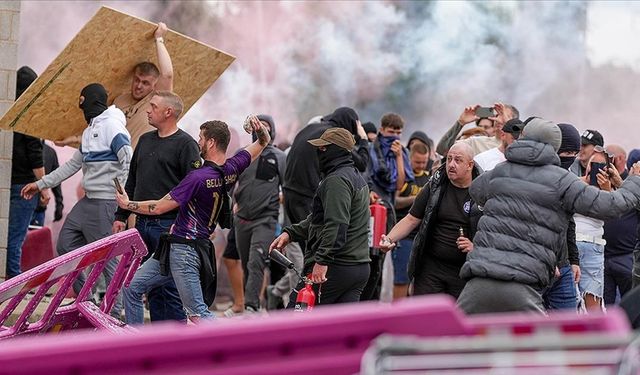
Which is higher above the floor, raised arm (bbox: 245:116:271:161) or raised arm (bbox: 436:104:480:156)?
raised arm (bbox: 436:104:480:156)

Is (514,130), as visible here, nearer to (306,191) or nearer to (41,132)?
(306,191)

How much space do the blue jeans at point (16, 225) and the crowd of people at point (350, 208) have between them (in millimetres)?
13

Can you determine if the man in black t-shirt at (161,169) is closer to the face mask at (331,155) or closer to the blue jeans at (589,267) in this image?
the face mask at (331,155)

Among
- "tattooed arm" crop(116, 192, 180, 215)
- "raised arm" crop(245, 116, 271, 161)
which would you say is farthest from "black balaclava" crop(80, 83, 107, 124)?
"raised arm" crop(245, 116, 271, 161)

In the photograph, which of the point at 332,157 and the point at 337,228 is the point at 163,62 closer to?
the point at 332,157

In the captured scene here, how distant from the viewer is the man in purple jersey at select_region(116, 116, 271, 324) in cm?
Result: 874

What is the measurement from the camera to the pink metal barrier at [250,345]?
10.00ft

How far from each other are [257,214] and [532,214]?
6044mm

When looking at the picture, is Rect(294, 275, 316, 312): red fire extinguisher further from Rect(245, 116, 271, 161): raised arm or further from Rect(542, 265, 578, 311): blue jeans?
Rect(542, 265, 578, 311): blue jeans

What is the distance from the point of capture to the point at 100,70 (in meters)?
A: 10.5

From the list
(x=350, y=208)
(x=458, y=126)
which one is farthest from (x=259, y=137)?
(x=458, y=126)

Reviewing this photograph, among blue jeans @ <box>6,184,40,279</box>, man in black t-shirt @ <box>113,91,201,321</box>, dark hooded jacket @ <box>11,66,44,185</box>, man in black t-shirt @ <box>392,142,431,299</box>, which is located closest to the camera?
man in black t-shirt @ <box>113,91,201,321</box>

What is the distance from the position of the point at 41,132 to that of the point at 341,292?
291 cm

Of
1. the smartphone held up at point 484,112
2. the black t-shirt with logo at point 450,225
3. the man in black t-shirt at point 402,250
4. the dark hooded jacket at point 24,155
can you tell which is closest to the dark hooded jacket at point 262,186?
the man in black t-shirt at point 402,250
